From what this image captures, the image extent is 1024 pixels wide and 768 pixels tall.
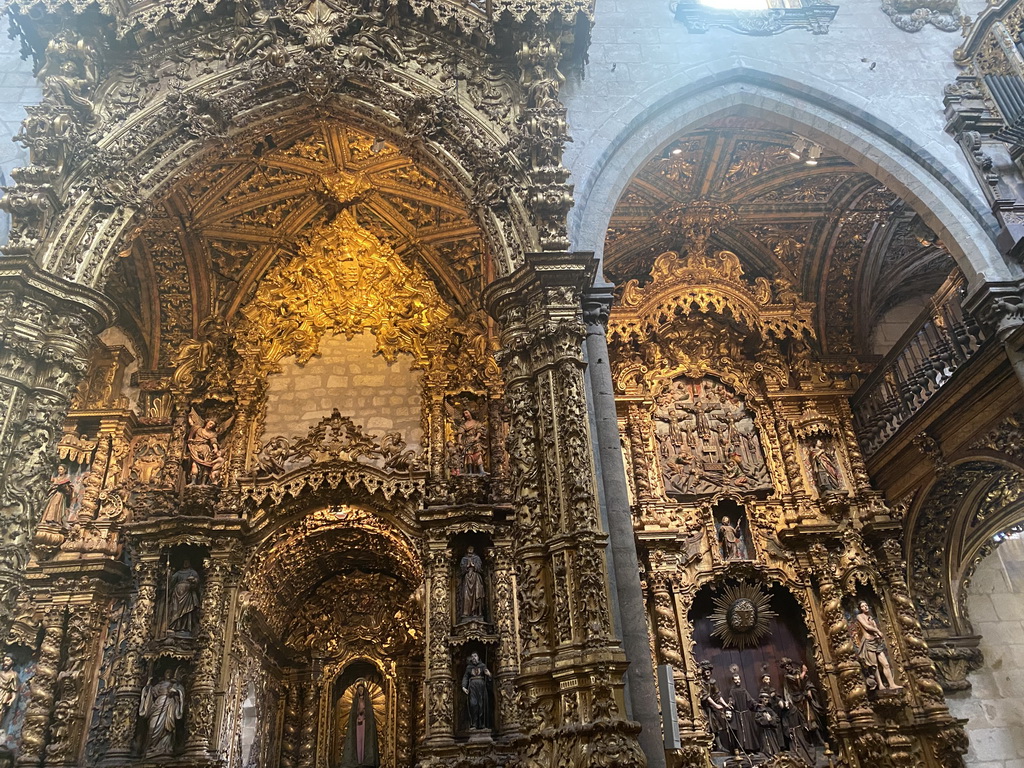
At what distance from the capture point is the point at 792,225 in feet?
43.5

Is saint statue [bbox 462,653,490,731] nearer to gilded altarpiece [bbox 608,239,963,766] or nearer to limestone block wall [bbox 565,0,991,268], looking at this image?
gilded altarpiece [bbox 608,239,963,766]

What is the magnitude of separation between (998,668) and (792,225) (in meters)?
7.88

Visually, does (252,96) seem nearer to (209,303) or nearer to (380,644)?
(209,303)

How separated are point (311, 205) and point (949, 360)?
1040cm

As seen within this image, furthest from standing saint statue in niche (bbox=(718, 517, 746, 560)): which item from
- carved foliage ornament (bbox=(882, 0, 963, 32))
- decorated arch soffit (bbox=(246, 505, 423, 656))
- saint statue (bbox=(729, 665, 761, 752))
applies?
carved foliage ornament (bbox=(882, 0, 963, 32))

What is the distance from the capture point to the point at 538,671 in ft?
20.8

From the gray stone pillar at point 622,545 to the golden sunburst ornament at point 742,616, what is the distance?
213 inches

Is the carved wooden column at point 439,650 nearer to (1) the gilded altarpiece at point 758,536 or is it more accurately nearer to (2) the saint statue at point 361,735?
(1) the gilded altarpiece at point 758,536

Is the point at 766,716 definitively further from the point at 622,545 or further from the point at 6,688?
the point at 6,688

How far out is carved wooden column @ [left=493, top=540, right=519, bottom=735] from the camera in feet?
33.6

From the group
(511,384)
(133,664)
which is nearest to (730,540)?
(511,384)

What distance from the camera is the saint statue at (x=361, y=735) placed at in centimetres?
1409

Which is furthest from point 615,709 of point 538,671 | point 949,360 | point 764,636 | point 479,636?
point 949,360

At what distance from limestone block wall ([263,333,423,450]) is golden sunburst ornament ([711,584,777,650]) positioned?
5.51 metres
